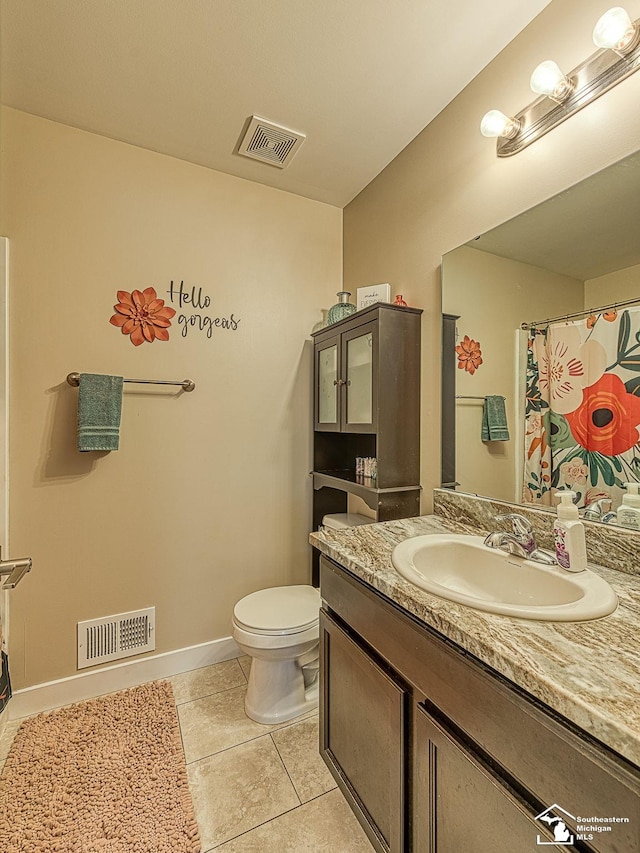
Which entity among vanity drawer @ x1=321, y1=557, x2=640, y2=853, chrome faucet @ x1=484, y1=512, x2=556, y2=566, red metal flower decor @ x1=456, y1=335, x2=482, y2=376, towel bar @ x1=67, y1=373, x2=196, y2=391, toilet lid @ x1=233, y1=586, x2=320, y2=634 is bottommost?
toilet lid @ x1=233, y1=586, x2=320, y2=634

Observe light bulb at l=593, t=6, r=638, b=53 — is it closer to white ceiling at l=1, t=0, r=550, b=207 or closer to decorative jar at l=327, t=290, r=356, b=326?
white ceiling at l=1, t=0, r=550, b=207

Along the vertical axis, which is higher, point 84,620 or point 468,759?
point 468,759

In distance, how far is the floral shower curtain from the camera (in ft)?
3.41

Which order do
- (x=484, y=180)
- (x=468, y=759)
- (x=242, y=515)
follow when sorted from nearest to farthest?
(x=468, y=759) → (x=484, y=180) → (x=242, y=515)

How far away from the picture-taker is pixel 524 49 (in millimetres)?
1273

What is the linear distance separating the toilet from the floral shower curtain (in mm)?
1010

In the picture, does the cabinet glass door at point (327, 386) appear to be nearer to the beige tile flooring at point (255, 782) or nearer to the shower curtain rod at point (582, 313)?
the shower curtain rod at point (582, 313)

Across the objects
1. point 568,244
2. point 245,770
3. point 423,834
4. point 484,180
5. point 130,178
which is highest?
point 130,178

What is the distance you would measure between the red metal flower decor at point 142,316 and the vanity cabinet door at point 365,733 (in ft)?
4.72

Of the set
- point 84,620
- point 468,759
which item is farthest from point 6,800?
point 468,759

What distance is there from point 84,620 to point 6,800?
59 cm

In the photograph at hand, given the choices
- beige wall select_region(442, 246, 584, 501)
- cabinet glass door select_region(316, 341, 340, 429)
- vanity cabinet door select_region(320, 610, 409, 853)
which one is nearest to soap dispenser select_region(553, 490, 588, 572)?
beige wall select_region(442, 246, 584, 501)

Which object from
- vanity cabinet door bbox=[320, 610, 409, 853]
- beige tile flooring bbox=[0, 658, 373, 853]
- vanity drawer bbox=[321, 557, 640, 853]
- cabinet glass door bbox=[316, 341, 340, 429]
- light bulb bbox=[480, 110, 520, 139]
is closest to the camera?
vanity drawer bbox=[321, 557, 640, 853]

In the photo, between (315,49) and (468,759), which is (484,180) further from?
(468,759)
